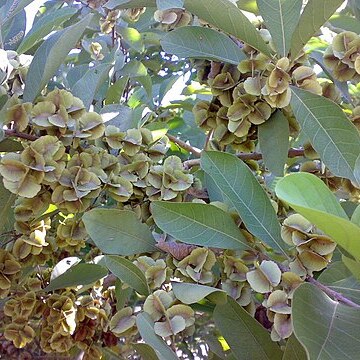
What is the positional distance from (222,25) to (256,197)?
1.19ft

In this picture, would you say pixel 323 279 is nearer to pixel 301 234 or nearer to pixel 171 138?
pixel 301 234

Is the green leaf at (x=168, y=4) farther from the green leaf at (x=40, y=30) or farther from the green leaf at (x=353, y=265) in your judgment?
the green leaf at (x=353, y=265)

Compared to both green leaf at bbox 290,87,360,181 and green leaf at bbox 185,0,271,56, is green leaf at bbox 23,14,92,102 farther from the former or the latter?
green leaf at bbox 290,87,360,181

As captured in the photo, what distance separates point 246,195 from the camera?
116cm

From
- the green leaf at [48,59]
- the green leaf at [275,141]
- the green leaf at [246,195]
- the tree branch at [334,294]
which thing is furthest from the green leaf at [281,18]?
Result: the tree branch at [334,294]

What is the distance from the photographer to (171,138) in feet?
6.44

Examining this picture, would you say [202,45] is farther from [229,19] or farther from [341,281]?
[341,281]

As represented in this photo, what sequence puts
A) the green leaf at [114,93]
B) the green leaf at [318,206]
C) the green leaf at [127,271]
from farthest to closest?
the green leaf at [114,93] < the green leaf at [127,271] < the green leaf at [318,206]

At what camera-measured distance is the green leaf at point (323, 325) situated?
84 centimetres

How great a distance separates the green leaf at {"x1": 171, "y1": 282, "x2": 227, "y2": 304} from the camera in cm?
97

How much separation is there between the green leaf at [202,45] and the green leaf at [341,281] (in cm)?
48

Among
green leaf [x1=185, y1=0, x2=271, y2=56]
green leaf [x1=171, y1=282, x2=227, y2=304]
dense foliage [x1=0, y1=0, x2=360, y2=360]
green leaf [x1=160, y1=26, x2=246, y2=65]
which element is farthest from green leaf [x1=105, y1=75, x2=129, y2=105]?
green leaf [x1=171, y1=282, x2=227, y2=304]

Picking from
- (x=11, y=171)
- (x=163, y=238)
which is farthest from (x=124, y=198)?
(x=11, y=171)

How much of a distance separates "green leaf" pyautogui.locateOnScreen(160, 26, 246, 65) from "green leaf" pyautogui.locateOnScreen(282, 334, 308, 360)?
1.91 feet
